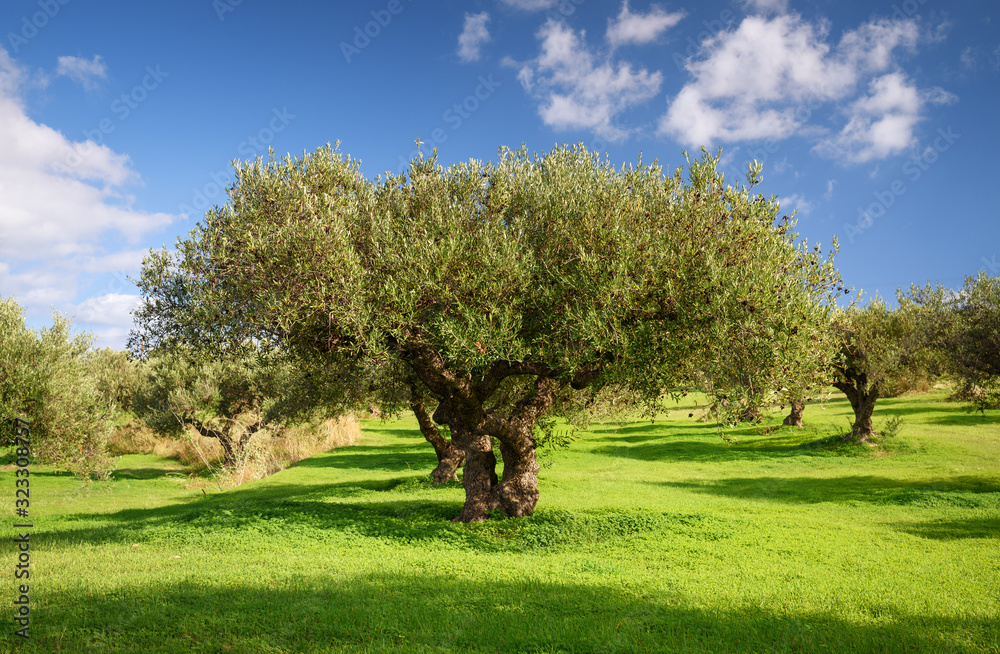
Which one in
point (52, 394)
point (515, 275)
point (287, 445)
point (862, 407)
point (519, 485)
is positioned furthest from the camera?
point (287, 445)

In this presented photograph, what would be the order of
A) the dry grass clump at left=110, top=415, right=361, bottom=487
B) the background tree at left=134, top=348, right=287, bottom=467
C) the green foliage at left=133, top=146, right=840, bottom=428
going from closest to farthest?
the green foliage at left=133, top=146, right=840, bottom=428 → the dry grass clump at left=110, top=415, right=361, bottom=487 → the background tree at left=134, top=348, right=287, bottom=467

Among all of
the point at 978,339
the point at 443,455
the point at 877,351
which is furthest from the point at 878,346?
the point at 443,455

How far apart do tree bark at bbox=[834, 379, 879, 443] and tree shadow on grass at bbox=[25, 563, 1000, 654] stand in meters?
30.1

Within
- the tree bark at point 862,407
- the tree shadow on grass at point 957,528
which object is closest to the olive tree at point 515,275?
the tree shadow on grass at point 957,528

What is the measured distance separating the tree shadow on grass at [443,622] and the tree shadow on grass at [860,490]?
15545 millimetres

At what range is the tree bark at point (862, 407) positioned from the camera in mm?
37000

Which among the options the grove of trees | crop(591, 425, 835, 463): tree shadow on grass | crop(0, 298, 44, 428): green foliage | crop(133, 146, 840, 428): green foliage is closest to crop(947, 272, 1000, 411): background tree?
crop(591, 425, 835, 463): tree shadow on grass

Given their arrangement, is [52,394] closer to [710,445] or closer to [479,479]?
[479,479]

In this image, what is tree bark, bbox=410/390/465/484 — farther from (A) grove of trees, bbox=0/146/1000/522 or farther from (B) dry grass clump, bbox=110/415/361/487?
(B) dry grass clump, bbox=110/415/361/487

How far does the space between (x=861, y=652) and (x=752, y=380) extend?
6443 mm

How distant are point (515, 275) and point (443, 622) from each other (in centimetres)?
736

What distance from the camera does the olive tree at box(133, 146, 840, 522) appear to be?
13055mm

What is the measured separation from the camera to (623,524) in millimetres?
17859

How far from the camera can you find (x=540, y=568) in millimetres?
13609
